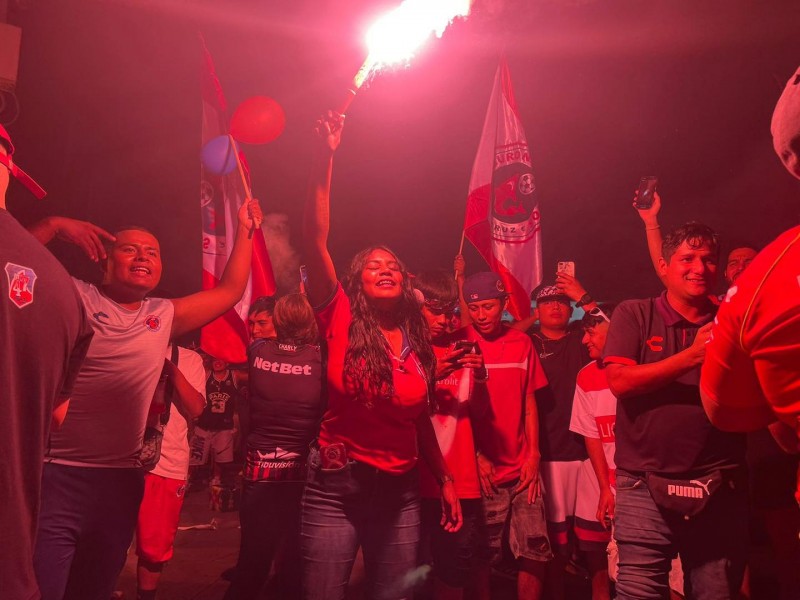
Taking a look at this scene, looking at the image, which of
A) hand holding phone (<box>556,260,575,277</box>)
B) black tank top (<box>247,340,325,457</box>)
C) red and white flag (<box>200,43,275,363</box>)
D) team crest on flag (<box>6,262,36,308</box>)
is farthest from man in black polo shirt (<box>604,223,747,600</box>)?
red and white flag (<box>200,43,275,363</box>)

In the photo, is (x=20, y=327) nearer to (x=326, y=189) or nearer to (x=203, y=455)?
(x=326, y=189)

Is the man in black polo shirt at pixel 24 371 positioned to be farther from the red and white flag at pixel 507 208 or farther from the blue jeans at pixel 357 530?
the red and white flag at pixel 507 208

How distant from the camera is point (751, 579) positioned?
5879 millimetres

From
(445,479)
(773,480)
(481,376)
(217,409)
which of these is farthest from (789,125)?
(217,409)

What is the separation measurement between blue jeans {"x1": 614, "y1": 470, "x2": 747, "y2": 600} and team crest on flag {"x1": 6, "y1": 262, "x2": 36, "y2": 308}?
3.11 m

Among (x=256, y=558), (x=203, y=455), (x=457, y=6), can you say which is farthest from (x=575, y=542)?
(x=203, y=455)

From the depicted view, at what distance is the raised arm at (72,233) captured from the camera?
134 inches

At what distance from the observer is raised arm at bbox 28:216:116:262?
3.40 metres

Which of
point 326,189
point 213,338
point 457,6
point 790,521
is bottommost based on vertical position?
point 790,521

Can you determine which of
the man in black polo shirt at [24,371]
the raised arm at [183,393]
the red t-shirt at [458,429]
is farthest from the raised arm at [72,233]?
the red t-shirt at [458,429]

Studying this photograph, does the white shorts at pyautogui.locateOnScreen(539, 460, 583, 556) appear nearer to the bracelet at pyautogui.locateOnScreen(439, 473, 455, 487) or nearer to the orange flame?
the bracelet at pyautogui.locateOnScreen(439, 473, 455, 487)

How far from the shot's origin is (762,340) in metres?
1.56

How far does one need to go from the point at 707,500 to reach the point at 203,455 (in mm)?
8836

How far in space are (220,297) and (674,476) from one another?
9.62ft
